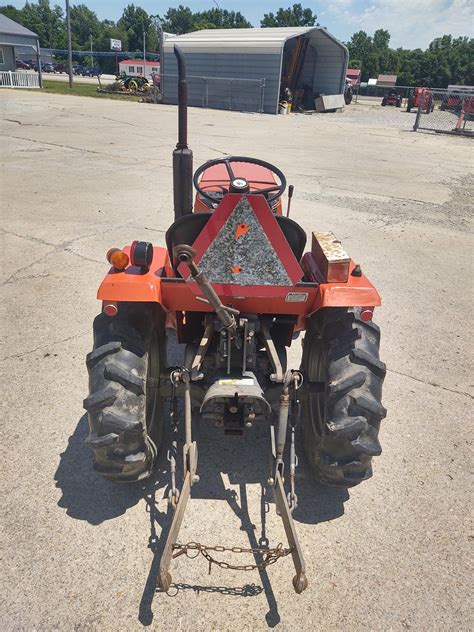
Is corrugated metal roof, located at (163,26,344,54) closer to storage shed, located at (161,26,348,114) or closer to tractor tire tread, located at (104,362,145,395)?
storage shed, located at (161,26,348,114)

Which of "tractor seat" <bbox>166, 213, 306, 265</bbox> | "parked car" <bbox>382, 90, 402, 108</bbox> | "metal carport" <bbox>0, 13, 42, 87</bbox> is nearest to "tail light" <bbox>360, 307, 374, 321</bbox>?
"tractor seat" <bbox>166, 213, 306, 265</bbox>

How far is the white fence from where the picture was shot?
31047 millimetres

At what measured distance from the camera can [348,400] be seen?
2.36 meters

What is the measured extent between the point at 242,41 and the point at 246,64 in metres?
1.30

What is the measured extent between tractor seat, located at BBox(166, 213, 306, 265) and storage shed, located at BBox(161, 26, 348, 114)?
25146 millimetres

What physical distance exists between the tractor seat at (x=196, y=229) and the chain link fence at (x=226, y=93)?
84.3 feet

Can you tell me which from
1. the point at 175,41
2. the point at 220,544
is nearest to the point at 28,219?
the point at 220,544

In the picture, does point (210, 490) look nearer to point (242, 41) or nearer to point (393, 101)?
point (242, 41)

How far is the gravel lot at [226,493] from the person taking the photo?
213 centimetres

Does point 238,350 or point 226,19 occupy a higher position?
point 226,19

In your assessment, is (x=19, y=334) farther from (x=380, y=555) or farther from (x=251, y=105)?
(x=251, y=105)

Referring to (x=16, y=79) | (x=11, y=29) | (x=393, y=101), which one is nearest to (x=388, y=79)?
(x=393, y=101)

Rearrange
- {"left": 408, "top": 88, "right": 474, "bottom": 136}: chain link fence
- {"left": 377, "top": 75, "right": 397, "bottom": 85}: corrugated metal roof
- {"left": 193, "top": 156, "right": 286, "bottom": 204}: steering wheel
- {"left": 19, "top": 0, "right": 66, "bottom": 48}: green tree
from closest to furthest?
{"left": 193, "top": 156, "right": 286, "bottom": 204}: steering wheel → {"left": 408, "top": 88, "right": 474, "bottom": 136}: chain link fence → {"left": 377, "top": 75, "right": 397, "bottom": 85}: corrugated metal roof → {"left": 19, "top": 0, "right": 66, "bottom": 48}: green tree

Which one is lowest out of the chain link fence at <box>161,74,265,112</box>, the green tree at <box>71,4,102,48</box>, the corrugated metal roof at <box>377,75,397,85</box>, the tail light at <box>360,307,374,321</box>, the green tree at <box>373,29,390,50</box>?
the tail light at <box>360,307,374,321</box>
